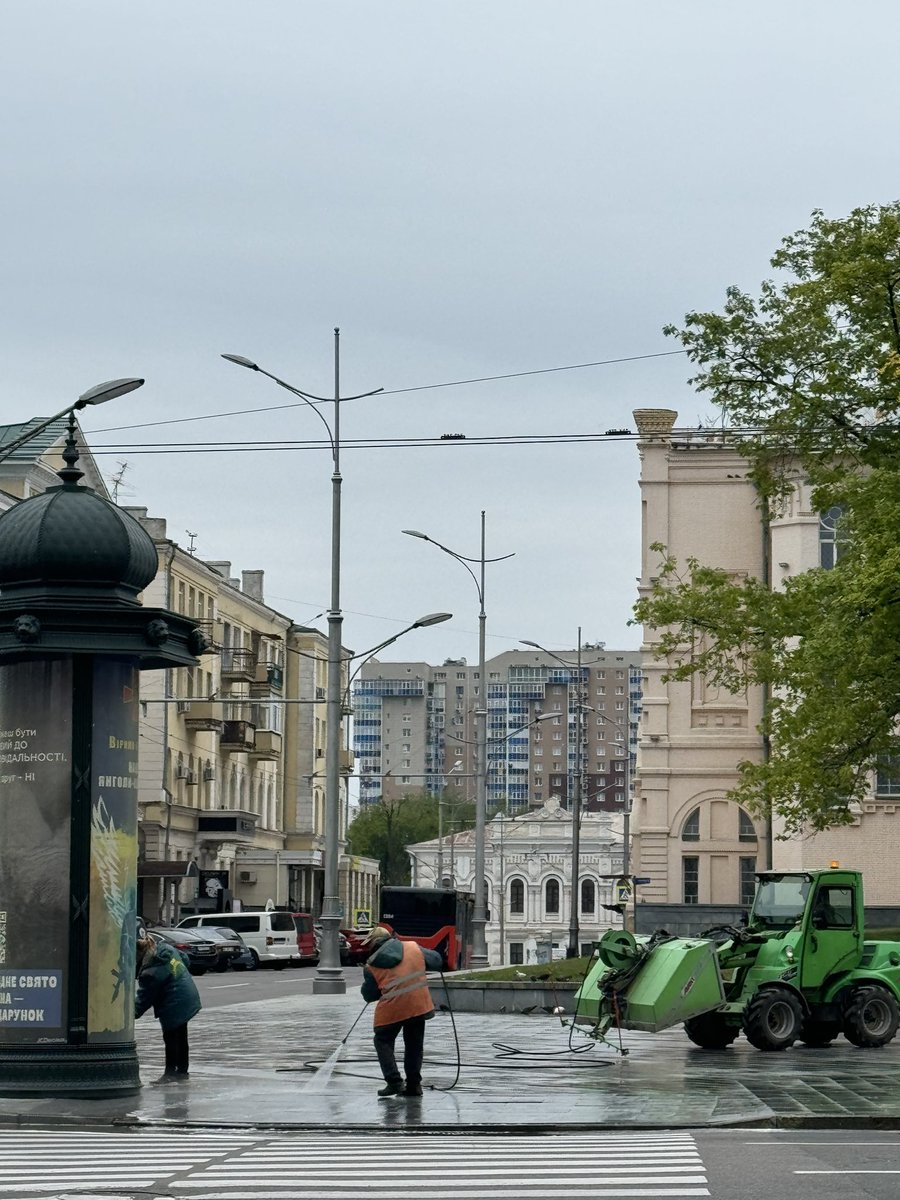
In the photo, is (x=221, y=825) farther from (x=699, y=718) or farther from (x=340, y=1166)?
(x=340, y=1166)

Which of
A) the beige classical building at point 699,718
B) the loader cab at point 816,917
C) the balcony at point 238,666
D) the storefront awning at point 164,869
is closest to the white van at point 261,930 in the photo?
the storefront awning at point 164,869

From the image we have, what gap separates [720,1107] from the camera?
57.2ft

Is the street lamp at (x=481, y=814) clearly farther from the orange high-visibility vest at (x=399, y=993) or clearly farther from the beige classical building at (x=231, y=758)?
the orange high-visibility vest at (x=399, y=993)

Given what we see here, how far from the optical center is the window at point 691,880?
229ft

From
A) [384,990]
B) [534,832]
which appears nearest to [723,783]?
[384,990]

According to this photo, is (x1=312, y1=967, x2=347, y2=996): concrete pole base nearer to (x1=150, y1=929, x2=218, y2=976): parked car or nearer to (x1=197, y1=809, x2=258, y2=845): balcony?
(x1=150, y1=929, x2=218, y2=976): parked car

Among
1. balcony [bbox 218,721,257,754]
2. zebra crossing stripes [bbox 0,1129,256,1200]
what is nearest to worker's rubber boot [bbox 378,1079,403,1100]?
zebra crossing stripes [bbox 0,1129,256,1200]

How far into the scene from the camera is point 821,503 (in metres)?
38.4

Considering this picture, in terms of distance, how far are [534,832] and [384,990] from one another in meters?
127

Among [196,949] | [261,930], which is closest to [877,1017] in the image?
[196,949]

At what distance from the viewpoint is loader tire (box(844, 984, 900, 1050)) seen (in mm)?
26516

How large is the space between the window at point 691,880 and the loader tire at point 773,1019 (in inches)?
1746

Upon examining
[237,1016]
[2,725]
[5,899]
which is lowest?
[237,1016]

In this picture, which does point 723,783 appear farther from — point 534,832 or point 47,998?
point 534,832
